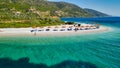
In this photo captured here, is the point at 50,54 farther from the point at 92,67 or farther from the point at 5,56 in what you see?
the point at 92,67

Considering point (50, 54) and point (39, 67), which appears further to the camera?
point (50, 54)

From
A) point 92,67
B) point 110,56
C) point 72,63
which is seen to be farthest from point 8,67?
point 110,56

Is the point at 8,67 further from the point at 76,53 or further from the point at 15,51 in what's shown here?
the point at 76,53

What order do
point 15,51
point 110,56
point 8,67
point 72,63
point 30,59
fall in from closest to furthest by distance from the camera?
1. point 8,67
2. point 72,63
3. point 30,59
4. point 110,56
5. point 15,51

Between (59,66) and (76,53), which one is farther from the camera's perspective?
(76,53)

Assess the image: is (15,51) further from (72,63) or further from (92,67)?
(92,67)

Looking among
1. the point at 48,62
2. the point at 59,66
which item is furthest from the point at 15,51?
the point at 59,66

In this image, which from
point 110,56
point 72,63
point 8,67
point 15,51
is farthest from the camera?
point 15,51

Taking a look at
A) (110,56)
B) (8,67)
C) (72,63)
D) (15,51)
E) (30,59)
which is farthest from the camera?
(15,51)

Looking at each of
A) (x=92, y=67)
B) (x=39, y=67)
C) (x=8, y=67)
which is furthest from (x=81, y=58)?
(x=8, y=67)
